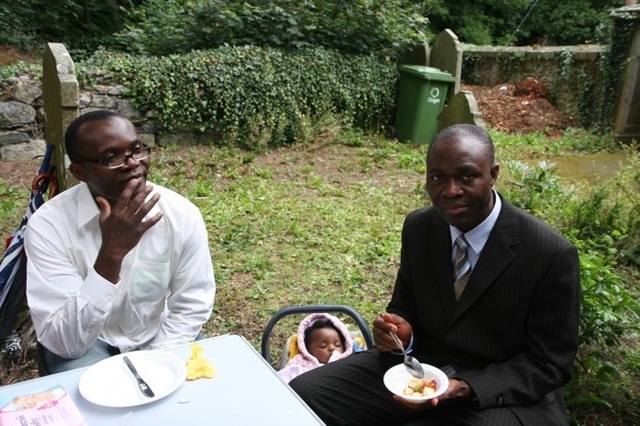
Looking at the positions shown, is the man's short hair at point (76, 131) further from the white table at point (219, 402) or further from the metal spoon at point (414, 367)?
the metal spoon at point (414, 367)

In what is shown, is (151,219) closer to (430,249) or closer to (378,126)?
(430,249)

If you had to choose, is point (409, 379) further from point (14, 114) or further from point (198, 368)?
point (14, 114)

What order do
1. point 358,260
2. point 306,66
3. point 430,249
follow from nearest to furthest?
point 430,249
point 358,260
point 306,66

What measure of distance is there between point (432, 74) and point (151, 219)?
7014 millimetres

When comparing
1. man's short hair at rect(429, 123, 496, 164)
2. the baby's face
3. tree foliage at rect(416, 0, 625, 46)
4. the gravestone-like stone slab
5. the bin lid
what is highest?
tree foliage at rect(416, 0, 625, 46)

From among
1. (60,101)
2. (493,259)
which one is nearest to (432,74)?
(60,101)

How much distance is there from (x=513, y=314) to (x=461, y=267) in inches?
11.0

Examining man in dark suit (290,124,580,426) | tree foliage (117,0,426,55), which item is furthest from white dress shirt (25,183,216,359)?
tree foliage (117,0,426,55)

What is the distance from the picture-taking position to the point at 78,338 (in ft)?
6.64

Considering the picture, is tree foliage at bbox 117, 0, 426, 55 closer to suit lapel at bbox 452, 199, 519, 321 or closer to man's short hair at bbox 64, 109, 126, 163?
man's short hair at bbox 64, 109, 126, 163

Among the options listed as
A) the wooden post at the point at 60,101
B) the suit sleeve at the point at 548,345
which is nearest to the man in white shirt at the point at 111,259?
the suit sleeve at the point at 548,345

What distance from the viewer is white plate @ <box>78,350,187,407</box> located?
1.58m

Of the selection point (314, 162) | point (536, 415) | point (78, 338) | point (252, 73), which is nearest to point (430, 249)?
point (536, 415)

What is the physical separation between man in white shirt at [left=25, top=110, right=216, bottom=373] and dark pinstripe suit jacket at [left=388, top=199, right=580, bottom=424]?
105 centimetres
